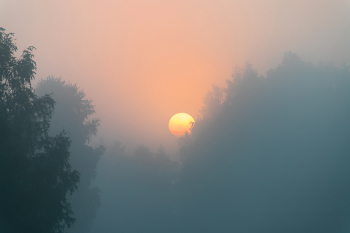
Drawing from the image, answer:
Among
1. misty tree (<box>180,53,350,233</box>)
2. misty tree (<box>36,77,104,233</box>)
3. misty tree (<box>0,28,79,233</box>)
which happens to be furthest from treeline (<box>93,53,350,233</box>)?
misty tree (<box>0,28,79,233</box>)

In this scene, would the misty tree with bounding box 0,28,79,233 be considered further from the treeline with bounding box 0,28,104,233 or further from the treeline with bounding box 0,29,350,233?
the treeline with bounding box 0,29,350,233

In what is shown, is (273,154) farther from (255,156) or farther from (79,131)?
(79,131)

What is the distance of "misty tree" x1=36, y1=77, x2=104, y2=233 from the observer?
97.1 ft

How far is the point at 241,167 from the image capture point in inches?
1218

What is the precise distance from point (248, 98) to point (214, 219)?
60.3 feet

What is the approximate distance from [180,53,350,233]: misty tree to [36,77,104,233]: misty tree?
14086 millimetres

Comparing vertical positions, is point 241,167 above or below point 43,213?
above

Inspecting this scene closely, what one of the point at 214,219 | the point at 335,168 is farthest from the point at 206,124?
the point at 335,168

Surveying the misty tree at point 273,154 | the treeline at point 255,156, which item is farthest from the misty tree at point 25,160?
the misty tree at point 273,154

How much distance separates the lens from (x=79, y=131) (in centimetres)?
3169

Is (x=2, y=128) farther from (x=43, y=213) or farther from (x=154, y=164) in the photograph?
(x=154, y=164)

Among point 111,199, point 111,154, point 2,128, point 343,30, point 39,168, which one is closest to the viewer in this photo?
point 2,128

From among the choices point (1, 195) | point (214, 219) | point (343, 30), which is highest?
point (343, 30)

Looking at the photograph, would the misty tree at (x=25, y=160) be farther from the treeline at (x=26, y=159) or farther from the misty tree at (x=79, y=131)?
the misty tree at (x=79, y=131)
